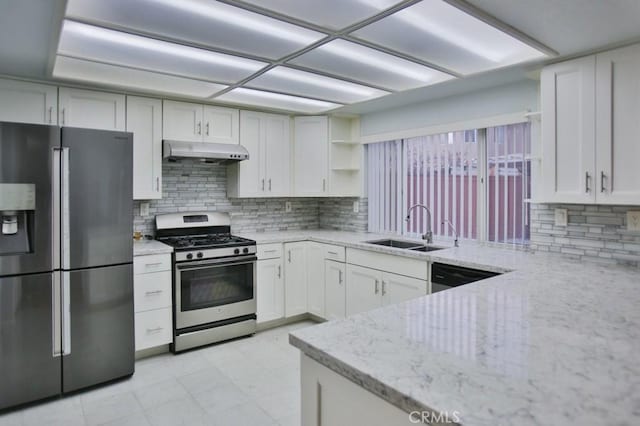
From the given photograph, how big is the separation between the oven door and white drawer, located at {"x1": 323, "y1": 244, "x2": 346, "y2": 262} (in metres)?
0.73

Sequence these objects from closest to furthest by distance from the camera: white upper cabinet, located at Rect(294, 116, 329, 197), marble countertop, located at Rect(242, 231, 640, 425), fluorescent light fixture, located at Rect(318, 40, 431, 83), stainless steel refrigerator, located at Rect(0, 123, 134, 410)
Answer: marble countertop, located at Rect(242, 231, 640, 425), fluorescent light fixture, located at Rect(318, 40, 431, 83), stainless steel refrigerator, located at Rect(0, 123, 134, 410), white upper cabinet, located at Rect(294, 116, 329, 197)

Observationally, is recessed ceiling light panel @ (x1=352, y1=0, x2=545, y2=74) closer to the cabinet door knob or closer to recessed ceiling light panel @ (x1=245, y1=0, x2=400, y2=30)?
recessed ceiling light panel @ (x1=245, y1=0, x2=400, y2=30)

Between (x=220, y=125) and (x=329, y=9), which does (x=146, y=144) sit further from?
(x=329, y=9)

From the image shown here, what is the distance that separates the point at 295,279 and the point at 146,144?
6.17 ft

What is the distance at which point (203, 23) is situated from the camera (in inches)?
78.5

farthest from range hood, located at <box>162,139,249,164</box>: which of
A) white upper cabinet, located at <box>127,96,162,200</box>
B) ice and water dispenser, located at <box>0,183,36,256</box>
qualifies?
ice and water dispenser, located at <box>0,183,36,256</box>

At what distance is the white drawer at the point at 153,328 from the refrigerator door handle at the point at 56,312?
59cm

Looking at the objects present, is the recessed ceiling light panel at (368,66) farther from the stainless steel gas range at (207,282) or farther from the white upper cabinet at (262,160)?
the stainless steel gas range at (207,282)

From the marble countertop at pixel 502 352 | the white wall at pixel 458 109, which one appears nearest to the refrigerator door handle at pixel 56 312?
the marble countertop at pixel 502 352

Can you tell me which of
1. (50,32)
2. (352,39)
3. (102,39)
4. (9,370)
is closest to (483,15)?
(352,39)

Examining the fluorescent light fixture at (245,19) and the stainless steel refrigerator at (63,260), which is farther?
the stainless steel refrigerator at (63,260)

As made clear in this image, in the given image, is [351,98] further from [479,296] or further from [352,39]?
[479,296]

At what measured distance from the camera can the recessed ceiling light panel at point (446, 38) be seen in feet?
6.30

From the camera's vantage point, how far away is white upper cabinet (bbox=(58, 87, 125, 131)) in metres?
3.06
